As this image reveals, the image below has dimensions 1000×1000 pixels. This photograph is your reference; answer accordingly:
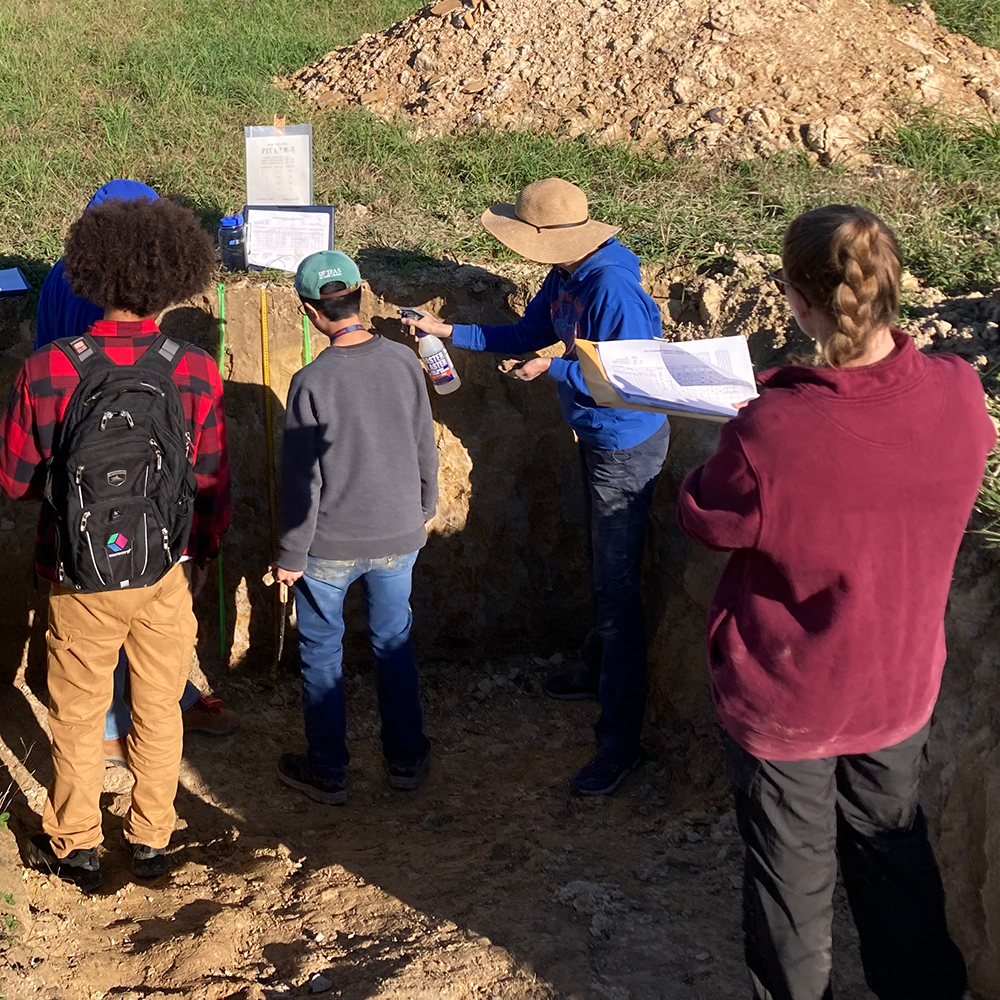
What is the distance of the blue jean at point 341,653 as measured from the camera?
3.69m

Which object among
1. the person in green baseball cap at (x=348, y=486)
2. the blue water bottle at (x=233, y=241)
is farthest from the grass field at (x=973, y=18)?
the person in green baseball cap at (x=348, y=486)

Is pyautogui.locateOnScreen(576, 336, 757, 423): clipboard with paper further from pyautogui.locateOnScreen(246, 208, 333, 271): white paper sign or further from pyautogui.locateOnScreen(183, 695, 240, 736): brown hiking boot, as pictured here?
pyautogui.locateOnScreen(183, 695, 240, 736): brown hiking boot

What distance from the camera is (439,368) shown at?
4.04m

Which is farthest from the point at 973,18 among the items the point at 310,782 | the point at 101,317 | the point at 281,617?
the point at 310,782

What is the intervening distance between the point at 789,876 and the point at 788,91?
5153mm

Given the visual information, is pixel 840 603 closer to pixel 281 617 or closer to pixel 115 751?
pixel 115 751

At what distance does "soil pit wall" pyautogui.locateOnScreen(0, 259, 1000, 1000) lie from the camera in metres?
4.27

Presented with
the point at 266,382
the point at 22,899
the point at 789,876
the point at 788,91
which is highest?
the point at 788,91

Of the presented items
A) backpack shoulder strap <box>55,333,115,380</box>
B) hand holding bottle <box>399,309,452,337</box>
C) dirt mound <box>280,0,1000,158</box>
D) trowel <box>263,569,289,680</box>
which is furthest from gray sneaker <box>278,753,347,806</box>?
dirt mound <box>280,0,1000,158</box>

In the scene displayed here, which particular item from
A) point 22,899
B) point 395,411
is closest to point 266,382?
point 395,411

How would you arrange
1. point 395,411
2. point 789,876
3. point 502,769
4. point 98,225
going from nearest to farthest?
point 789,876, point 98,225, point 395,411, point 502,769

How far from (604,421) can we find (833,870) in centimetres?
175

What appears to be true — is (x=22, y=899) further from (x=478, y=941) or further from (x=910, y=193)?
(x=910, y=193)

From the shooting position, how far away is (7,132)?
20.4 feet
